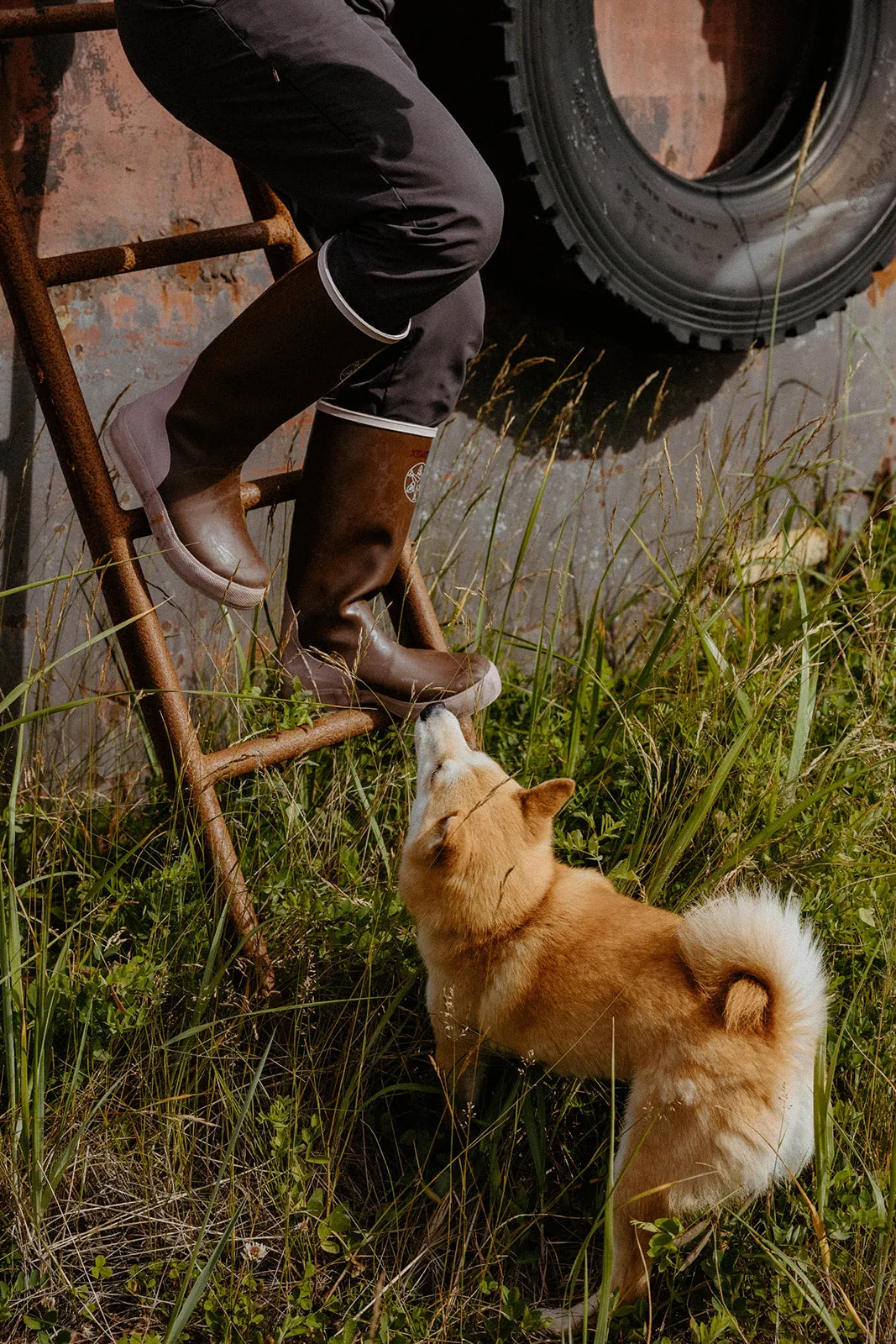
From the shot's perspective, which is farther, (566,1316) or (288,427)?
(288,427)

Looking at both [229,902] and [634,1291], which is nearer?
[634,1291]

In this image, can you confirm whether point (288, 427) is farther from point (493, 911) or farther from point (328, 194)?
point (493, 911)

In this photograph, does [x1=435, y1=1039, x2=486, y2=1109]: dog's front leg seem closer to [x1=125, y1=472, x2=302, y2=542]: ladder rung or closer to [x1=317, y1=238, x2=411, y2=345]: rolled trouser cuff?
[x1=125, y1=472, x2=302, y2=542]: ladder rung

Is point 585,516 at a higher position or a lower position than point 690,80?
lower

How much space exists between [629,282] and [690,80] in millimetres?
802

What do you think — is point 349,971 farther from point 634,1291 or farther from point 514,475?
point 514,475

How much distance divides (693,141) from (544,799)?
195 centimetres

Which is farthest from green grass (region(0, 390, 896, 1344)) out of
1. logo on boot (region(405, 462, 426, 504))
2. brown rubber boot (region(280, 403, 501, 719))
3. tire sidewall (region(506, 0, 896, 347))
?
tire sidewall (region(506, 0, 896, 347))

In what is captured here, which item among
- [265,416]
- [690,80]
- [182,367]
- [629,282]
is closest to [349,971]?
[265,416]

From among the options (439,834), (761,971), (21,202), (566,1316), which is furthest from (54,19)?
(566,1316)

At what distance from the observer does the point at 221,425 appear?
1.75 m

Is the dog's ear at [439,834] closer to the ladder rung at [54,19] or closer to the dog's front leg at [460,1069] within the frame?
the dog's front leg at [460,1069]

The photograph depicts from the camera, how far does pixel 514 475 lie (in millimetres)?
2635

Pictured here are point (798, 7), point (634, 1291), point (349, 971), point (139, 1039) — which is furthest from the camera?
point (798, 7)
